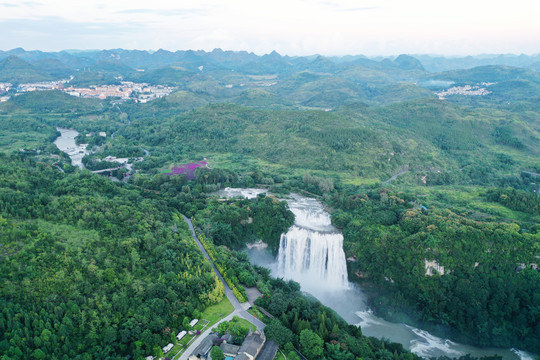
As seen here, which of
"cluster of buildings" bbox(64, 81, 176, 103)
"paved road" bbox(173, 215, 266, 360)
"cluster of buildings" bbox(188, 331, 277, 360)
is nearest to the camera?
"cluster of buildings" bbox(188, 331, 277, 360)

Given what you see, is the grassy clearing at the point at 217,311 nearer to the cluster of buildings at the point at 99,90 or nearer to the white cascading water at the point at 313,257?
the white cascading water at the point at 313,257

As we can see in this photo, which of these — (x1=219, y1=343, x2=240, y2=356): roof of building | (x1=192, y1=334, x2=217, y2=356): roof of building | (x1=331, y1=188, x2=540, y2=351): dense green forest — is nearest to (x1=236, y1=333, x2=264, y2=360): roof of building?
(x1=219, y1=343, x2=240, y2=356): roof of building

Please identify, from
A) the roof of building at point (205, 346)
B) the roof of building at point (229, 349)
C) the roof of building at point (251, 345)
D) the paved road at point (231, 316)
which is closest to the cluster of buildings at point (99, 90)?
the paved road at point (231, 316)

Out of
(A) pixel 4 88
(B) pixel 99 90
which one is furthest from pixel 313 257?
(A) pixel 4 88

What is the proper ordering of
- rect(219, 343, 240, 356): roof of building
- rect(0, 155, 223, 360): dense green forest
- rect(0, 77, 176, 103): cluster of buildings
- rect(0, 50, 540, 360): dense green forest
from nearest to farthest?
rect(219, 343, 240, 356): roof of building → rect(0, 155, 223, 360): dense green forest → rect(0, 50, 540, 360): dense green forest → rect(0, 77, 176, 103): cluster of buildings

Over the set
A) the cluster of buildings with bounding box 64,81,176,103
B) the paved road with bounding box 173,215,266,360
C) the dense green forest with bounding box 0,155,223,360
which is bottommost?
the paved road with bounding box 173,215,266,360

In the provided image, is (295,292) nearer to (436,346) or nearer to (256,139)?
(436,346)

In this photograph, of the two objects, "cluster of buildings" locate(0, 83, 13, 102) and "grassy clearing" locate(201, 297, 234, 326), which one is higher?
"cluster of buildings" locate(0, 83, 13, 102)

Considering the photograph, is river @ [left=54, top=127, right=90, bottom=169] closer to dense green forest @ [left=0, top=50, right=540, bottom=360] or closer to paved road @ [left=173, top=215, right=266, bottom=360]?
dense green forest @ [left=0, top=50, right=540, bottom=360]
